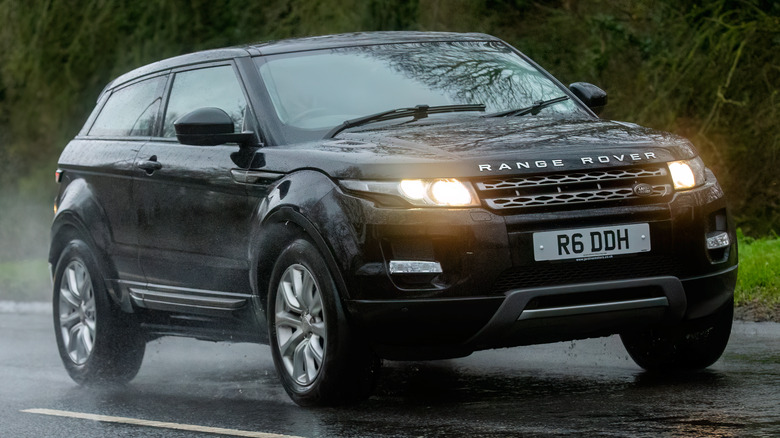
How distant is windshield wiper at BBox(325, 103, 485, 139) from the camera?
25.2ft

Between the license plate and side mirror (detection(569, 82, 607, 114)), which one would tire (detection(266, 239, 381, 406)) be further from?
side mirror (detection(569, 82, 607, 114))

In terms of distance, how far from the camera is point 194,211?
8102 mm

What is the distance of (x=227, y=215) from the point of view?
7.82 meters

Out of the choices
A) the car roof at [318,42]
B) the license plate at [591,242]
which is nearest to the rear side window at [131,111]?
the car roof at [318,42]

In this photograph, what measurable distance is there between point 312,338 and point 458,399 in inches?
32.4

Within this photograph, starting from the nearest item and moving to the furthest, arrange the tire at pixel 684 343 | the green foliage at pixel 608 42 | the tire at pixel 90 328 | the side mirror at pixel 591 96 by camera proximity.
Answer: the tire at pixel 684 343 < the side mirror at pixel 591 96 < the tire at pixel 90 328 < the green foliage at pixel 608 42

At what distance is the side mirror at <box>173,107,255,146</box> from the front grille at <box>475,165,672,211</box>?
163 centimetres

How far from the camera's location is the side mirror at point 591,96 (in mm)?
8594

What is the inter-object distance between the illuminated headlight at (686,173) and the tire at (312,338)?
1598 millimetres

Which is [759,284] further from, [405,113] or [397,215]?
[397,215]

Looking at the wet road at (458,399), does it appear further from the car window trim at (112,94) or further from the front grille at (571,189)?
the car window trim at (112,94)

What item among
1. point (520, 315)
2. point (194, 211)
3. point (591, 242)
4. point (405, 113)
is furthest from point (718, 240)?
point (194, 211)

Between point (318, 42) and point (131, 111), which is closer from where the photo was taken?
point (318, 42)

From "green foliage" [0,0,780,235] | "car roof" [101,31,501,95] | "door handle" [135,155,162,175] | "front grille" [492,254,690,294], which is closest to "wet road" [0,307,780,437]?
"front grille" [492,254,690,294]
